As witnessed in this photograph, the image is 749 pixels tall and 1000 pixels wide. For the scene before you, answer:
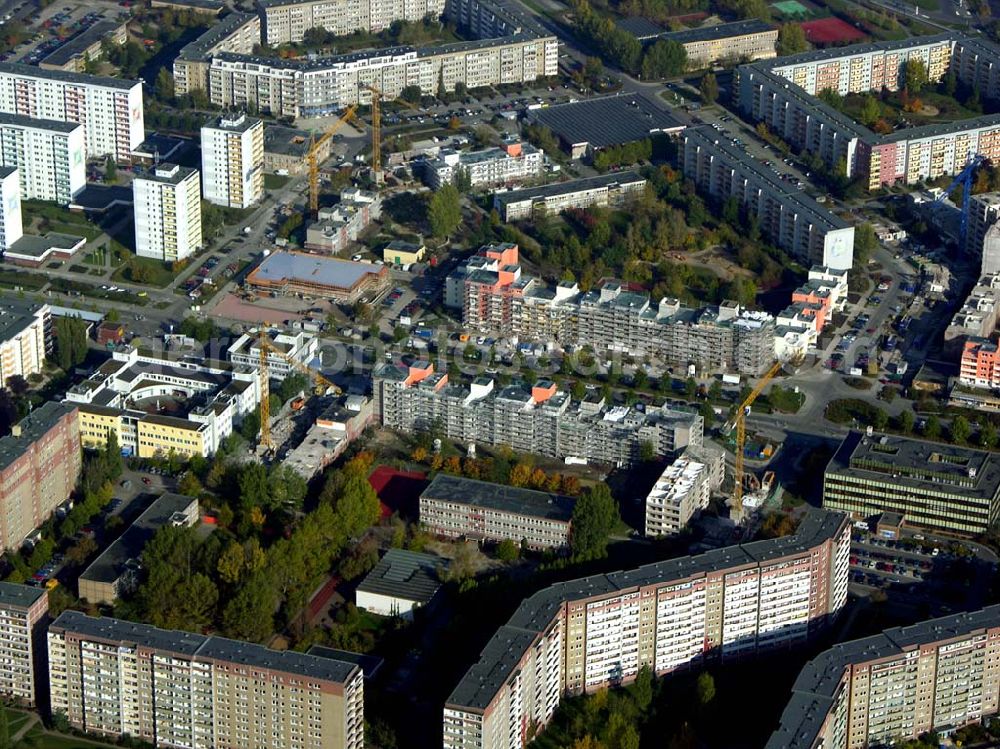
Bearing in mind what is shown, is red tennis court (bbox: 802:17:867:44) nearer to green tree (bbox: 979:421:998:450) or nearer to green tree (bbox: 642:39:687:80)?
green tree (bbox: 642:39:687:80)

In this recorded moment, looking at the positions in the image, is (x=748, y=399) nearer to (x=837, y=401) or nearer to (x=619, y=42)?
(x=837, y=401)

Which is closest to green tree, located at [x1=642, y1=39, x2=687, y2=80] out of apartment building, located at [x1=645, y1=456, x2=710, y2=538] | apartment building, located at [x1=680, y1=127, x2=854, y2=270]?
apartment building, located at [x1=680, y1=127, x2=854, y2=270]

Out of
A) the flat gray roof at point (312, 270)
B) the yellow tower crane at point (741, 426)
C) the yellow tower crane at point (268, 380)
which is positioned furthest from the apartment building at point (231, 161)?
the yellow tower crane at point (741, 426)

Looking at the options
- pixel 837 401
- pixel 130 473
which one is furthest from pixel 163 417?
pixel 837 401

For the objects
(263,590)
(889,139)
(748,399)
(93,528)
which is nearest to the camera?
(263,590)

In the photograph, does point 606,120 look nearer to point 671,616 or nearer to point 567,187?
point 567,187
